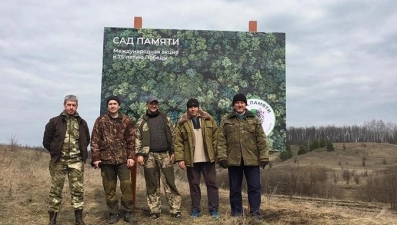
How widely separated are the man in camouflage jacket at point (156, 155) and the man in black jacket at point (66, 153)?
2.94 feet

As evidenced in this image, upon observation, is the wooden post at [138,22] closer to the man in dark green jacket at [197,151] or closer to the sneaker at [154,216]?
the man in dark green jacket at [197,151]

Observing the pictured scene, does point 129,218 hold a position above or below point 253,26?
below

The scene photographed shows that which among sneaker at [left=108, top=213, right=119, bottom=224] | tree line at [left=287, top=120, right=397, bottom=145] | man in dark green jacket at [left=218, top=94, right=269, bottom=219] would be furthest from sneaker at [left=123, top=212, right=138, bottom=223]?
tree line at [left=287, top=120, right=397, bottom=145]

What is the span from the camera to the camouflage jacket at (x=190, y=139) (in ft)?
20.7

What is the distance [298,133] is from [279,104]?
64.8 metres

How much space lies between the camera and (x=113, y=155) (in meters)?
6.00

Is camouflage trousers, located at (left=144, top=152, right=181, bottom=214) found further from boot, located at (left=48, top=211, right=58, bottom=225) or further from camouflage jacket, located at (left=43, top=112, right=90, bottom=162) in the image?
boot, located at (left=48, top=211, right=58, bottom=225)

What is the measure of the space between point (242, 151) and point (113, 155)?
198cm

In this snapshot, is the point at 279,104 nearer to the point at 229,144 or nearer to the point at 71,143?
Result: the point at 229,144

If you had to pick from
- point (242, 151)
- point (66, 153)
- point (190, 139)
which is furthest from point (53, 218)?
point (242, 151)

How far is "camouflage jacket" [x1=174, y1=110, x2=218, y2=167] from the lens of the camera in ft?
20.7

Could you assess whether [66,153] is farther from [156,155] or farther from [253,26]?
[253,26]

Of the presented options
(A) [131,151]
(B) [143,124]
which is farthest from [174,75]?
(A) [131,151]

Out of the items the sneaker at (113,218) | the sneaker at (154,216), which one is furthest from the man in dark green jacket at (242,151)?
the sneaker at (113,218)
